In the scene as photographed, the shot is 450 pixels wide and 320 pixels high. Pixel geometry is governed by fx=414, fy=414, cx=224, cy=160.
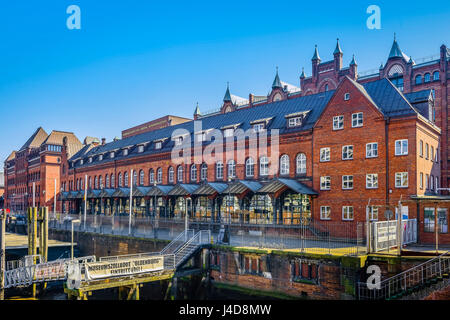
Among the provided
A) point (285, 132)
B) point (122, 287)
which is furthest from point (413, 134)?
point (122, 287)

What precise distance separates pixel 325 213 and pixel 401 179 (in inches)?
242

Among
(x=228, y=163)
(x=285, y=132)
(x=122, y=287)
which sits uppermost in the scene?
(x=285, y=132)

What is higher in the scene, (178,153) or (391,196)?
(178,153)

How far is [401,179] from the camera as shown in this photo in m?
28.1

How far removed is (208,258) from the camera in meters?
26.8

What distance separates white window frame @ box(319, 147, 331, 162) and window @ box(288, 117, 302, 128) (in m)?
4.13

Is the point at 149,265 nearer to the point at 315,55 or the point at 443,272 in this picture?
the point at 443,272

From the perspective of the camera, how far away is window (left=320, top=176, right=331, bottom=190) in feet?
104

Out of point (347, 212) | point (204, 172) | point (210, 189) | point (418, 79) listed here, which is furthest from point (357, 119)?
point (418, 79)

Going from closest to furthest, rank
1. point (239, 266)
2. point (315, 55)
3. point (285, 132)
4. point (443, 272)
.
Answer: point (443, 272) → point (239, 266) → point (285, 132) → point (315, 55)

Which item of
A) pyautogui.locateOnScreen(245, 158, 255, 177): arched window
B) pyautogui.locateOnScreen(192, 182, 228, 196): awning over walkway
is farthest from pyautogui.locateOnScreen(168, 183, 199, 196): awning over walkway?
pyautogui.locateOnScreen(245, 158, 255, 177): arched window

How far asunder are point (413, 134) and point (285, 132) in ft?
35.4

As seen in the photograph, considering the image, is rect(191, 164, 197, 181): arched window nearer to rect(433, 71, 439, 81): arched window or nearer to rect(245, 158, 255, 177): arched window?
rect(245, 158, 255, 177): arched window

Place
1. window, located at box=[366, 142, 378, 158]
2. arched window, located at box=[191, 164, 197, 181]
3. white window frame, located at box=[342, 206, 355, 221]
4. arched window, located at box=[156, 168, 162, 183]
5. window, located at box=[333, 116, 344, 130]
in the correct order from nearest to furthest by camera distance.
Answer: window, located at box=[366, 142, 378, 158]
white window frame, located at box=[342, 206, 355, 221]
window, located at box=[333, 116, 344, 130]
arched window, located at box=[191, 164, 197, 181]
arched window, located at box=[156, 168, 162, 183]
